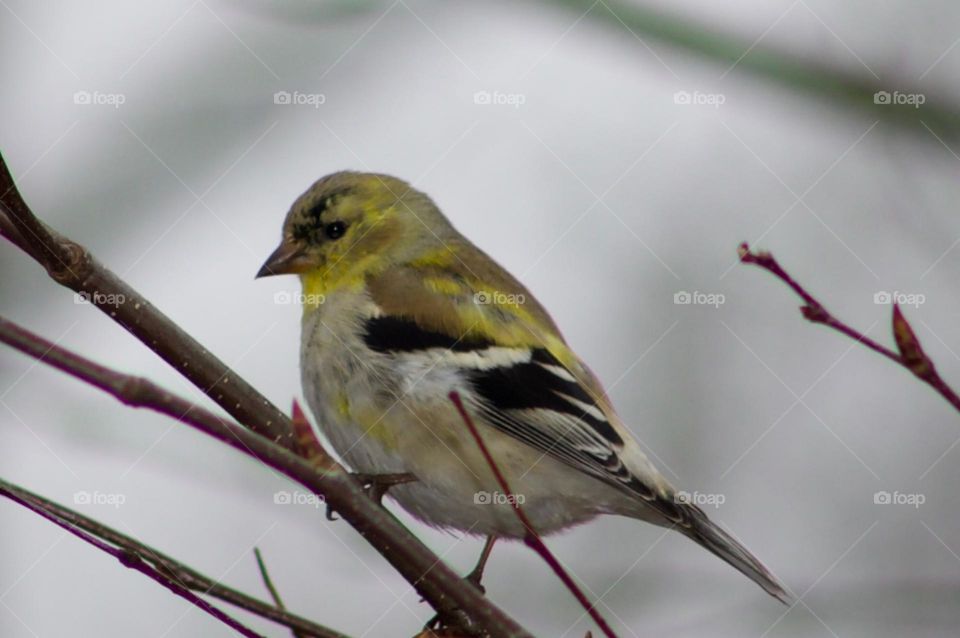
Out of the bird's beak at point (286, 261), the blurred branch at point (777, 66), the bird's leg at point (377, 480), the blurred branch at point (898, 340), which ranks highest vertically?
the blurred branch at point (777, 66)

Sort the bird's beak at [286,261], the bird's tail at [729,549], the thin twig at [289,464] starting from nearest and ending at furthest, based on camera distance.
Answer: the thin twig at [289,464] < the bird's tail at [729,549] < the bird's beak at [286,261]

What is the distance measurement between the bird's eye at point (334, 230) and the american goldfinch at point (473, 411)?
0.29 meters

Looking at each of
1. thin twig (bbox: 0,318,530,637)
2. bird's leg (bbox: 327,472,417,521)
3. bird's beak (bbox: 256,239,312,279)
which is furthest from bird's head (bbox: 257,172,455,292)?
thin twig (bbox: 0,318,530,637)

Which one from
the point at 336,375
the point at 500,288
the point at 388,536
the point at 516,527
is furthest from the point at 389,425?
the point at 388,536

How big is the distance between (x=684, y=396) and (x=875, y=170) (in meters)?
2.05

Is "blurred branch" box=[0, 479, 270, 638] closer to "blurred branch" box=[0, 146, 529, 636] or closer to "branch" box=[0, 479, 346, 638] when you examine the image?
"branch" box=[0, 479, 346, 638]

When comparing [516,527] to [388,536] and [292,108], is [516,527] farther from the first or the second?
[292,108]

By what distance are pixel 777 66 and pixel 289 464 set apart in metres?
2.43

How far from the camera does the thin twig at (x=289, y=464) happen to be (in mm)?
1457

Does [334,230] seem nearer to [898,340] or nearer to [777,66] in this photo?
[777,66]

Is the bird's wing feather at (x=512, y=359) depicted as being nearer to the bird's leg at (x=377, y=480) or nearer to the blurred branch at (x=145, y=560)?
the bird's leg at (x=377, y=480)

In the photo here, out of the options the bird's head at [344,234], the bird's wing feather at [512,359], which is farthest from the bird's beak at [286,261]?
the bird's wing feather at [512,359]

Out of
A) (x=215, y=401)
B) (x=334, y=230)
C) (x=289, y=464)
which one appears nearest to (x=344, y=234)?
(x=334, y=230)

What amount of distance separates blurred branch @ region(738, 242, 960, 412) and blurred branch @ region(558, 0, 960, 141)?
1.83 metres
